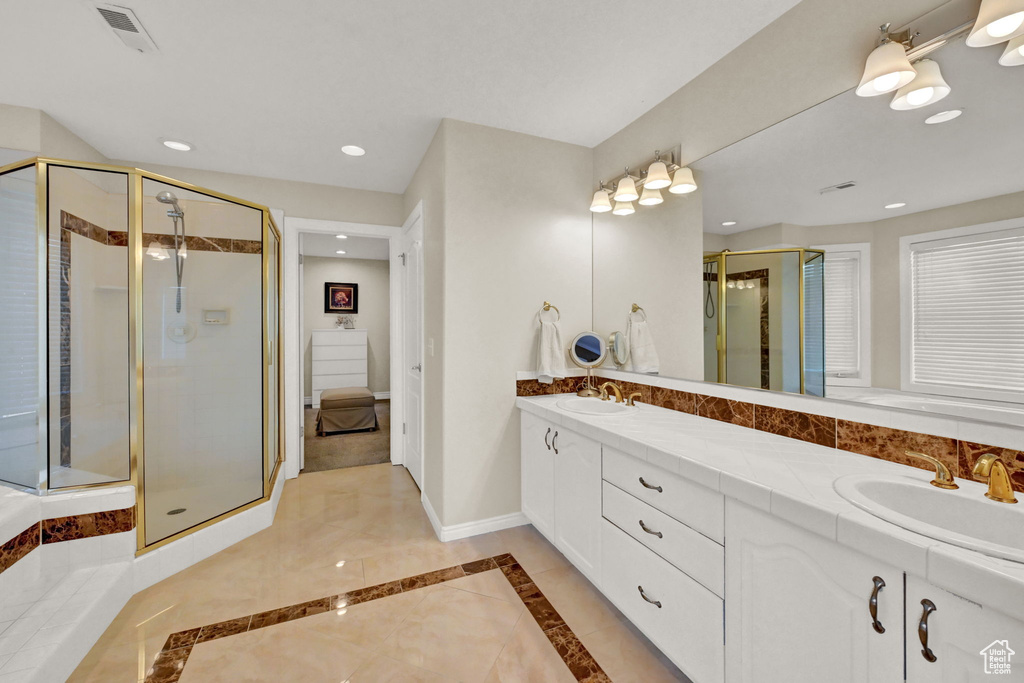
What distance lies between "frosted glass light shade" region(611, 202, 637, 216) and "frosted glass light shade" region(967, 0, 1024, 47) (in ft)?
4.64

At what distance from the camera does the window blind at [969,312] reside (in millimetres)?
1068

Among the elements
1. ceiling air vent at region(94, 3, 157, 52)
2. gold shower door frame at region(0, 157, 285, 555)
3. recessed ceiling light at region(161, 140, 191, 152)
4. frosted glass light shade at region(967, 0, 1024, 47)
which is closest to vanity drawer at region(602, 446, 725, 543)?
frosted glass light shade at region(967, 0, 1024, 47)

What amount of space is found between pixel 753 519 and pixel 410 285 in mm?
2811

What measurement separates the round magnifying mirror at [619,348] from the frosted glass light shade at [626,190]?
79cm

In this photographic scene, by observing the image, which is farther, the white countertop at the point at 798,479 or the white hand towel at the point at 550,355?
the white hand towel at the point at 550,355

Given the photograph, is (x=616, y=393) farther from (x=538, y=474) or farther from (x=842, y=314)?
(x=842, y=314)

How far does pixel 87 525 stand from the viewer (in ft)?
6.27

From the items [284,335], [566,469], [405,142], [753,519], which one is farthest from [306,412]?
[753,519]

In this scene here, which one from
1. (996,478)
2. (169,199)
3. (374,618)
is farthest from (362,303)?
(996,478)

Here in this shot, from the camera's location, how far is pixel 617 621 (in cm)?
176

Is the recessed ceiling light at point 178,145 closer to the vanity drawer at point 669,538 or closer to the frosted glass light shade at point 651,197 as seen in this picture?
the frosted glass light shade at point 651,197

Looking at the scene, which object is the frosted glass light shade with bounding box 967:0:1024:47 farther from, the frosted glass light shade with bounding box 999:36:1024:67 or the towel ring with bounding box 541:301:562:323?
the towel ring with bounding box 541:301:562:323

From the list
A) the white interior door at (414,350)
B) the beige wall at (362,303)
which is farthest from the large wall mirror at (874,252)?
the beige wall at (362,303)

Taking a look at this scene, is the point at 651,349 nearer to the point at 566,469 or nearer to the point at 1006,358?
the point at 566,469
